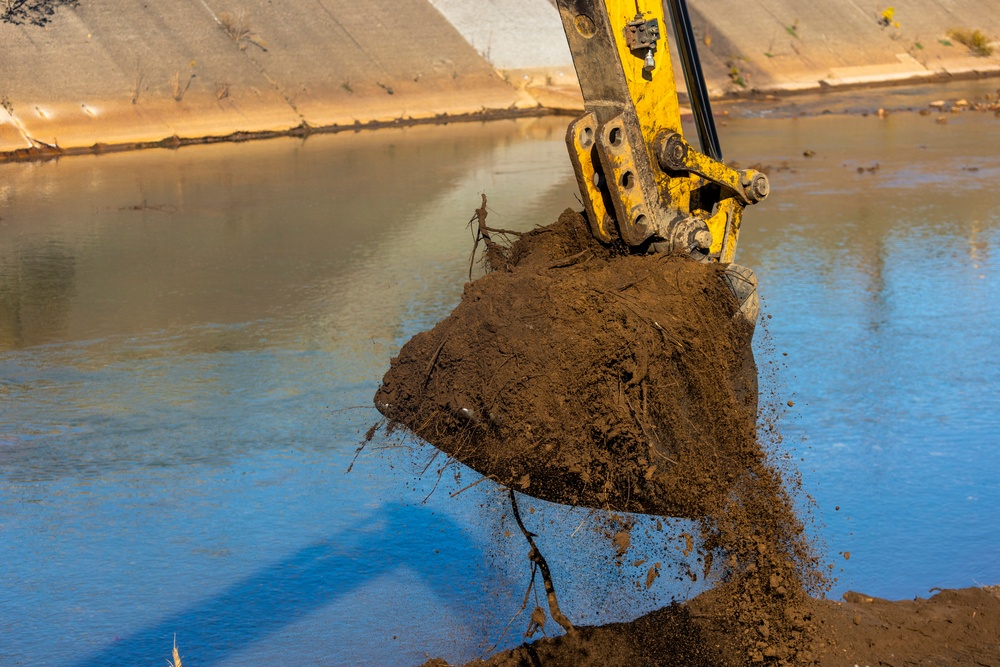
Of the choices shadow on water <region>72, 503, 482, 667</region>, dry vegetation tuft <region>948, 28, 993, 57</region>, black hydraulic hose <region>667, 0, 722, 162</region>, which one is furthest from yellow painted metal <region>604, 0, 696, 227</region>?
dry vegetation tuft <region>948, 28, 993, 57</region>

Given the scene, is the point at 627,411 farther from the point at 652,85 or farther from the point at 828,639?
the point at 652,85

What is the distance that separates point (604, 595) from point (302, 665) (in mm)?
1557

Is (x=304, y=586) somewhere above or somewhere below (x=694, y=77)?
below

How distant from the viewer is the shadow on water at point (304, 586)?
17.7ft

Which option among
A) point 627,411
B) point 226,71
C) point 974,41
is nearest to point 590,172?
point 627,411

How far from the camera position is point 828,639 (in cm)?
502

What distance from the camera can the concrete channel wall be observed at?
23.9 meters

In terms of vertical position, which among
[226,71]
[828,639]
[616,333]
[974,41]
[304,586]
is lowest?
[974,41]

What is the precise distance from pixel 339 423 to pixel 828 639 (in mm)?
4146

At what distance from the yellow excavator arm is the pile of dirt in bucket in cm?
24

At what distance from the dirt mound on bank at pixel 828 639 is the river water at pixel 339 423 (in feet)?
0.84

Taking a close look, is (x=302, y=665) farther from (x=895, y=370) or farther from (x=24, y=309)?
(x=24, y=309)

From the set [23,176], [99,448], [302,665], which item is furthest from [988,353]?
[23,176]

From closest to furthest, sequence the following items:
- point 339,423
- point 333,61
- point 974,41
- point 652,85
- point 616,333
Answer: point 616,333 → point 652,85 → point 339,423 → point 333,61 → point 974,41
